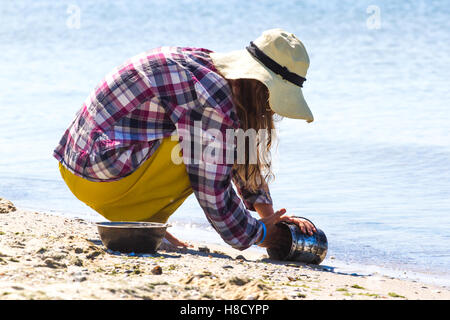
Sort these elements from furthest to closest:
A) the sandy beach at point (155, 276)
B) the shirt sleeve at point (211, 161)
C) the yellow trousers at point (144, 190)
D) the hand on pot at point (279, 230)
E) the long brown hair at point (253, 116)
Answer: the hand on pot at point (279, 230), the yellow trousers at point (144, 190), the long brown hair at point (253, 116), the shirt sleeve at point (211, 161), the sandy beach at point (155, 276)

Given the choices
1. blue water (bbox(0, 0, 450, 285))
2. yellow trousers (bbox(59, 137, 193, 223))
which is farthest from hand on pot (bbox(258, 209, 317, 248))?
blue water (bbox(0, 0, 450, 285))

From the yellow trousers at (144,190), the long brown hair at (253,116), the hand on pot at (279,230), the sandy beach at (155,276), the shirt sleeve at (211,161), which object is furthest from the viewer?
the hand on pot at (279,230)

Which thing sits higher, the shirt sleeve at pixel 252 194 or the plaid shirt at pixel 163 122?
the plaid shirt at pixel 163 122

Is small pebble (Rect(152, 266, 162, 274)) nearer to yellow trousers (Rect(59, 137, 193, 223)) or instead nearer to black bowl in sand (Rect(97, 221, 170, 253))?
black bowl in sand (Rect(97, 221, 170, 253))

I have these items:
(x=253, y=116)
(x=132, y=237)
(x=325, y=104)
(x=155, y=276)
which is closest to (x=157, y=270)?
(x=155, y=276)

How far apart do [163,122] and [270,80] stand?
591 millimetres

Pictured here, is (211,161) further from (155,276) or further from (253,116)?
(155,276)

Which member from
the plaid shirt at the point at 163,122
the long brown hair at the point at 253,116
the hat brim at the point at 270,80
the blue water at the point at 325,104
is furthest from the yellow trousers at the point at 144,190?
the blue water at the point at 325,104

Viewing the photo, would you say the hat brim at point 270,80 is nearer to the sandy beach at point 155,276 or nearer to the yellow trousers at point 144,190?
the yellow trousers at point 144,190

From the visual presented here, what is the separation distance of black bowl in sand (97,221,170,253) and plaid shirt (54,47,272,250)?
26cm

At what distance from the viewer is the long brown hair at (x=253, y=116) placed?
354 centimetres

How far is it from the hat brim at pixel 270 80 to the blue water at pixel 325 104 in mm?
1456

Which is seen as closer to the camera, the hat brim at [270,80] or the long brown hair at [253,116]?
the hat brim at [270,80]
